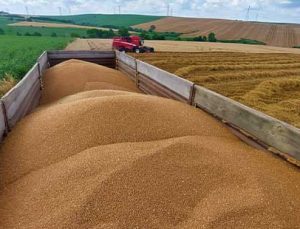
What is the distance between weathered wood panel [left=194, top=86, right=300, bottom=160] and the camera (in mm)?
2553

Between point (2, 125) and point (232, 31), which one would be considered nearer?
point (2, 125)

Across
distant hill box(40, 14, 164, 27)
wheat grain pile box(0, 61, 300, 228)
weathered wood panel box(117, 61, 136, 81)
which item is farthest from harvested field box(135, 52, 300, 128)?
A: distant hill box(40, 14, 164, 27)

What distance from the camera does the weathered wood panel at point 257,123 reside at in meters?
2.55

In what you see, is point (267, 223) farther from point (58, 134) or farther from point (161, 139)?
point (58, 134)

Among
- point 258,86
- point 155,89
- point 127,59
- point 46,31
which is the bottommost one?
point 46,31

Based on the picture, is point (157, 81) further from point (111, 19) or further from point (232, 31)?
point (111, 19)

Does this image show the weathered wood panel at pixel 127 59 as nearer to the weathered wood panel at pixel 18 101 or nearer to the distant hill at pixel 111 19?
the weathered wood panel at pixel 18 101

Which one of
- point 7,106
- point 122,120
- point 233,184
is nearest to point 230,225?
point 233,184

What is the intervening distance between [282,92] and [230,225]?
945cm

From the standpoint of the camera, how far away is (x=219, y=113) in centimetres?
357

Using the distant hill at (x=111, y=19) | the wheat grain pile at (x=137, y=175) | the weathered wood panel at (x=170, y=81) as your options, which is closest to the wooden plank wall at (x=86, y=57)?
the weathered wood panel at (x=170, y=81)

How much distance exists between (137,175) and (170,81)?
2663 millimetres

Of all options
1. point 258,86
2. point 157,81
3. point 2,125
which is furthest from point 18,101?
point 258,86

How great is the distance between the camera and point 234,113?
10.7 feet
